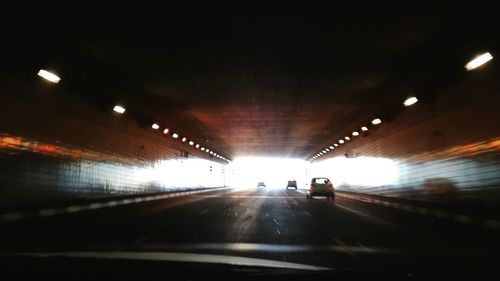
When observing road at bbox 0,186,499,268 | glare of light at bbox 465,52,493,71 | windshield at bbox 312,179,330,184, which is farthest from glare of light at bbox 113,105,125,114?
glare of light at bbox 465,52,493,71

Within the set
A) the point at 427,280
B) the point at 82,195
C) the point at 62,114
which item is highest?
the point at 62,114

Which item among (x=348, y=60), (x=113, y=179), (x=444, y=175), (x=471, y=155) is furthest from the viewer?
(x=113, y=179)

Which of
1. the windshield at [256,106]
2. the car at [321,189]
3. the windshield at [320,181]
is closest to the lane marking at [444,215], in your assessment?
the windshield at [256,106]

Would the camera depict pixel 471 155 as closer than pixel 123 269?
No

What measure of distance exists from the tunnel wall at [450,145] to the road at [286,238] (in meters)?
2.57

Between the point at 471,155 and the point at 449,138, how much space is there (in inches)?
105

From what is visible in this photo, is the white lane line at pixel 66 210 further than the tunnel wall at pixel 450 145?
No

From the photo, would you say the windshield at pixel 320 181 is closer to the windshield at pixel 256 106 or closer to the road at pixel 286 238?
the windshield at pixel 256 106

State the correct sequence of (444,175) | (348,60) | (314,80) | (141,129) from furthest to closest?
(141,129), (444,175), (314,80), (348,60)

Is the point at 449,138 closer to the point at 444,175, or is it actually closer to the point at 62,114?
the point at 444,175

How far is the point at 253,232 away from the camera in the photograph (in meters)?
16.1

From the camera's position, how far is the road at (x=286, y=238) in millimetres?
11117

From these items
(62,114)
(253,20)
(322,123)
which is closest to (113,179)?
(62,114)

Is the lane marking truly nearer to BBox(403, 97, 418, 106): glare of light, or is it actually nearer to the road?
the road
